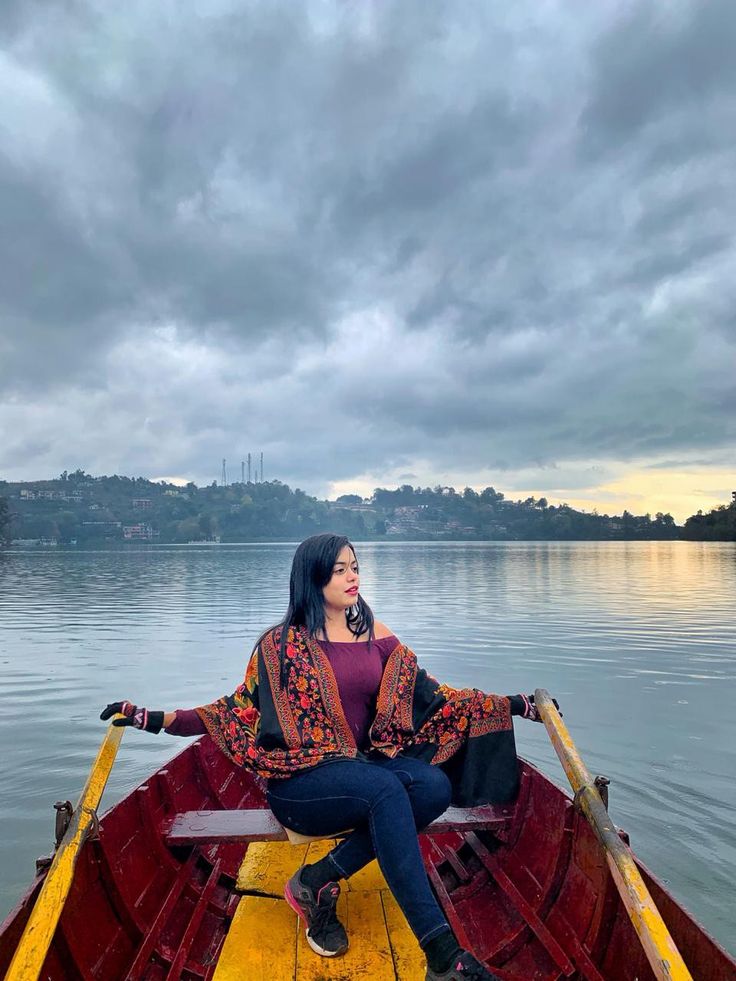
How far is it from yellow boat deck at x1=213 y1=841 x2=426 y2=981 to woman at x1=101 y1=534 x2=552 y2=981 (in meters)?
0.13

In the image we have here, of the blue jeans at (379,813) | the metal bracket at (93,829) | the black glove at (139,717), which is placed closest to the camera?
the blue jeans at (379,813)

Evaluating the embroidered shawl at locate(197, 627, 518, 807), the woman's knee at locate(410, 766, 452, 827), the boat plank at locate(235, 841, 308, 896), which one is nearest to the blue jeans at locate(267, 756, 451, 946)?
the woman's knee at locate(410, 766, 452, 827)

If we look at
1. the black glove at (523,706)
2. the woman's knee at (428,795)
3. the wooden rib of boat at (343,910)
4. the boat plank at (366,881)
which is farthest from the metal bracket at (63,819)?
the black glove at (523,706)

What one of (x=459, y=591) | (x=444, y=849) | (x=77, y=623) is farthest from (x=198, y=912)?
(x=459, y=591)

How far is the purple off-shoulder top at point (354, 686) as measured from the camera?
3.58 m

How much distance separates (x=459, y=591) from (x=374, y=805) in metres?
31.1

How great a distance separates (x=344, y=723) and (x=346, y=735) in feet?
0.19

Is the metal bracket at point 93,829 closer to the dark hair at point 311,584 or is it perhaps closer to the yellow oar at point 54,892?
the yellow oar at point 54,892

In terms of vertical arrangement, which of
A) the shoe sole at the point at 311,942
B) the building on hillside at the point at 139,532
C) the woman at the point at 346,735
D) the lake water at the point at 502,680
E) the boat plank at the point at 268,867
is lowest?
the lake water at the point at 502,680

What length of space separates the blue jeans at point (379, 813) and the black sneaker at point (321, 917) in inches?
5.7

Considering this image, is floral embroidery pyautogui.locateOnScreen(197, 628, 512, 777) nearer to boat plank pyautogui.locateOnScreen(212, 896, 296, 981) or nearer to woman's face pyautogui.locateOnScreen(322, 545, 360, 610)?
woman's face pyautogui.locateOnScreen(322, 545, 360, 610)

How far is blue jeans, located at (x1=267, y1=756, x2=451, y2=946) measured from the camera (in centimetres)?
289

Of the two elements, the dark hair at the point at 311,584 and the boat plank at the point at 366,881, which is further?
the boat plank at the point at 366,881

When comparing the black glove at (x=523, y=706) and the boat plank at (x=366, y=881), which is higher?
the black glove at (x=523, y=706)
